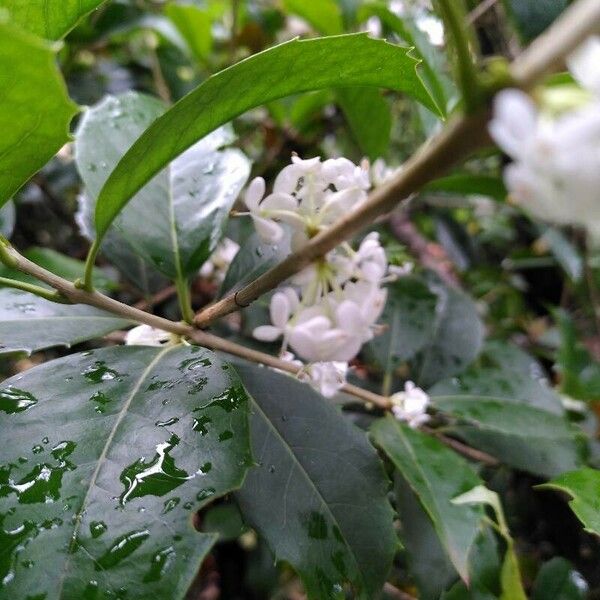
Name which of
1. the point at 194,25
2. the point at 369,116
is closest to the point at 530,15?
the point at 369,116

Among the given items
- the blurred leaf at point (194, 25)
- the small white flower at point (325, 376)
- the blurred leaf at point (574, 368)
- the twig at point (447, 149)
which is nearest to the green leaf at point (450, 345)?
the blurred leaf at point (574, 368)

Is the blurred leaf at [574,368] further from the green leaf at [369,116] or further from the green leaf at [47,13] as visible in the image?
the green leaf at [47,13]

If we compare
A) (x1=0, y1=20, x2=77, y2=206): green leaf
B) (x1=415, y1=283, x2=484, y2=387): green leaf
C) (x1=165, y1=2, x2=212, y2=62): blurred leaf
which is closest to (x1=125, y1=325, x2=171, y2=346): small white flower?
(x1=0, y1=20, x2=77, y2=206): green leaf

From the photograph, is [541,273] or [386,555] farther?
[541,273]

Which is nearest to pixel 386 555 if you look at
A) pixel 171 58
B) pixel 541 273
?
pixel 171 58

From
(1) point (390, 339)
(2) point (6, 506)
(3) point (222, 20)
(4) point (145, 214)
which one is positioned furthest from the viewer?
(3) point (222, 20)

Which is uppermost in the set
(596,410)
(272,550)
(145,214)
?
(145,214)

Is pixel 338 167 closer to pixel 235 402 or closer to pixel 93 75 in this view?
pixel 235 402
